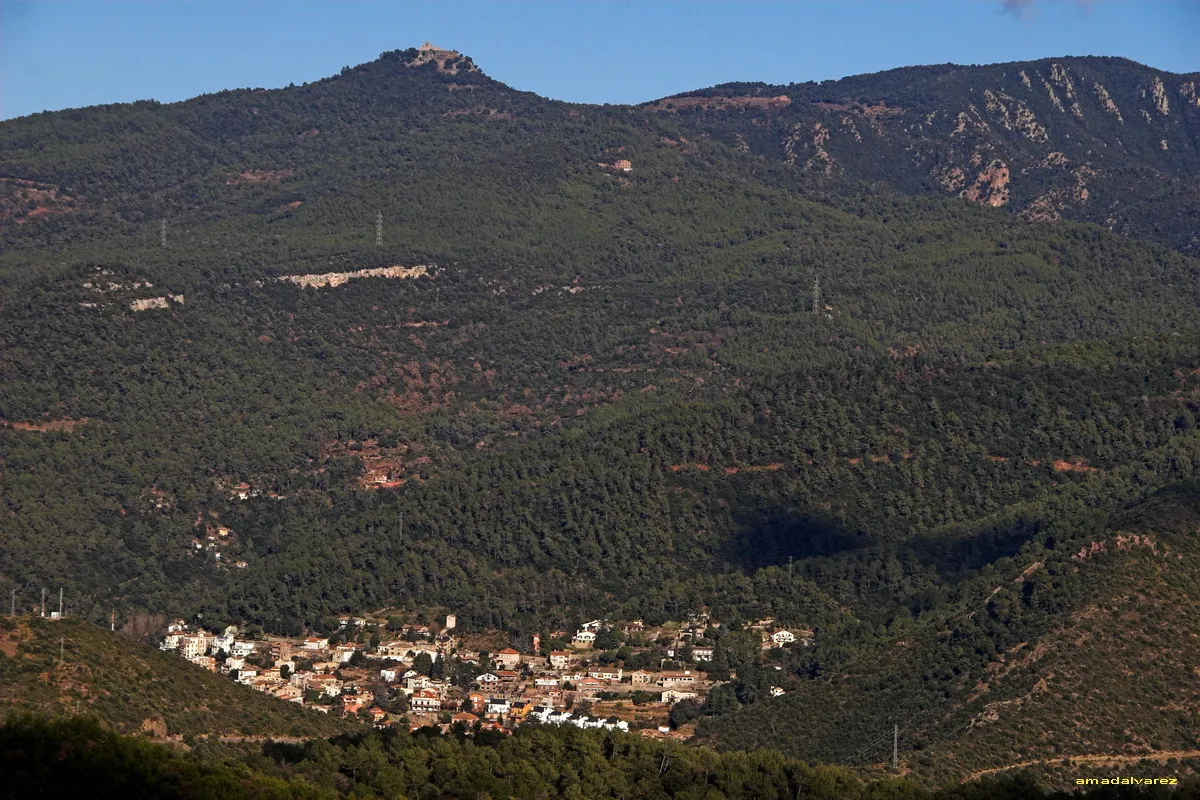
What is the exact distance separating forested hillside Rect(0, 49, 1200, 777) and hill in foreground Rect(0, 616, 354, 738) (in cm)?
1544

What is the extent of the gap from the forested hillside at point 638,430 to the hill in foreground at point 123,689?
50.7 feet

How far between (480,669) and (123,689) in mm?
27652

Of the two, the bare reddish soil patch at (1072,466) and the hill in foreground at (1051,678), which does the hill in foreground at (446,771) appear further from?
the bare reddish soil patch at (1072,466)

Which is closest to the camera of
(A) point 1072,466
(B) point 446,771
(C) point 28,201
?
(B) point 446,771

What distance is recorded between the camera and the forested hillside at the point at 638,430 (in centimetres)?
9181

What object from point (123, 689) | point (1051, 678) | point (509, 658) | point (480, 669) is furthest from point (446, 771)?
point (509, 658)

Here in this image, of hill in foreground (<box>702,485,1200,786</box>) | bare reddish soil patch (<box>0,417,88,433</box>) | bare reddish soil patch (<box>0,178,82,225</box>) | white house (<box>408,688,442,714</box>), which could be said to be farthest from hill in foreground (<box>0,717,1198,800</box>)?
bare reddish soil patch (<box>0,178,82,225</box>)

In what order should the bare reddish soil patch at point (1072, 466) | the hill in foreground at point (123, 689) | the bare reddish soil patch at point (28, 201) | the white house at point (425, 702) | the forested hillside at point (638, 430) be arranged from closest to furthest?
the hill in foreground at point (123, 689), the forested hillside at point (638, 430), the white house at point (425, 702), the bare reddish soil patch at point (1072, 466), the bare reddish soil patch at point (28, 201)

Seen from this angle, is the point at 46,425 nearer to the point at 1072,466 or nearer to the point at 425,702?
the point at 425,702

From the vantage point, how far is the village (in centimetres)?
9188

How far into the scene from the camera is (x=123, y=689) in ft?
243

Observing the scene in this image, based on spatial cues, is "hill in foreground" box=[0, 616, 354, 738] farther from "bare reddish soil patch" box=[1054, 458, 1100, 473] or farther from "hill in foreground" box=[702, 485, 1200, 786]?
"bare reddish soil patch" box=[1054, 458, 1100, 473]

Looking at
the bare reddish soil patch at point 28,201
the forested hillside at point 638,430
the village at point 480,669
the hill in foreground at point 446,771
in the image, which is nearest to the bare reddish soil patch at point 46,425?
the forested hillside at point 638,430

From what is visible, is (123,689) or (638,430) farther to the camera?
(638,430)
